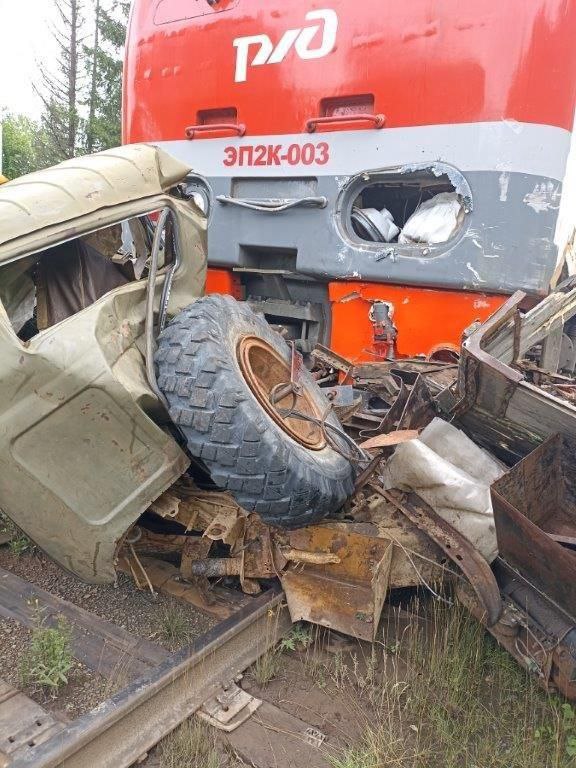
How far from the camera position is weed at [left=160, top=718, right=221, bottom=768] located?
199 centimetres

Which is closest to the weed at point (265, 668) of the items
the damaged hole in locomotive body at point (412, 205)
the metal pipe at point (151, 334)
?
the metal pipe at point (151, 334)

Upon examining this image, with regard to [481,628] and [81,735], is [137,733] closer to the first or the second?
[81,735]

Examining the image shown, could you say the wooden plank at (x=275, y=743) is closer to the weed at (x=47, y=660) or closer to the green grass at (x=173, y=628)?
the green grass at (x=173, y=628)

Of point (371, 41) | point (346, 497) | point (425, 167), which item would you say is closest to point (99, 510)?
point (346, 497)

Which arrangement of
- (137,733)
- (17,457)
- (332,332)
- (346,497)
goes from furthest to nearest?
(332,332), (346,497), (17,457), (137,733)

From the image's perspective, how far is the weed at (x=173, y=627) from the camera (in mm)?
2631

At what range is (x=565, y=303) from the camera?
3510 mm

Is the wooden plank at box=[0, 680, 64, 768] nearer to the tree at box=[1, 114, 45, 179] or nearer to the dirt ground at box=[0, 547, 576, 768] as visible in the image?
the dirt ground at box=[0, 547, 576, 768]

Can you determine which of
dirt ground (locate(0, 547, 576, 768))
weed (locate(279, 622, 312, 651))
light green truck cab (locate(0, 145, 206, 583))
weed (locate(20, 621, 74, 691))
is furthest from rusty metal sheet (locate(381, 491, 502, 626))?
weed (locate(20, 621, 74, 691))

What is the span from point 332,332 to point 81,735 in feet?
9.95

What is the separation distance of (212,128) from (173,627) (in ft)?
11.6

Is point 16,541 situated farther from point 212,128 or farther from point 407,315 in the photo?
point 212,128

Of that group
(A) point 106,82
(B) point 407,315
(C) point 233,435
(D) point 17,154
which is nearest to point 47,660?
(C) point 233,435

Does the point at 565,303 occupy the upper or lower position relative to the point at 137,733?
upper
